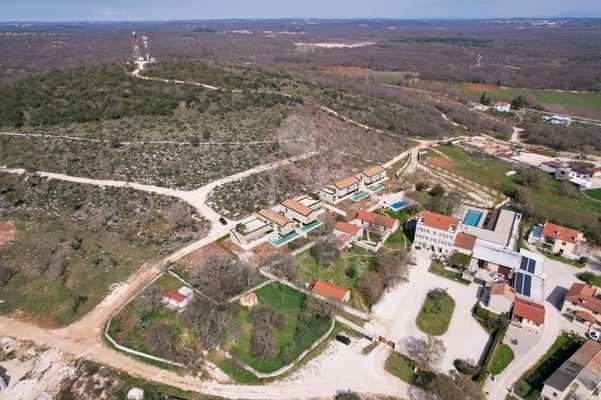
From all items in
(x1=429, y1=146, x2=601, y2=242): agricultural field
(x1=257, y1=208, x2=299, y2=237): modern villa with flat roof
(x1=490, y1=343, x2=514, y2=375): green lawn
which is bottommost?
(x1=429, y1=146, x2=601, y2=242): agricultural field

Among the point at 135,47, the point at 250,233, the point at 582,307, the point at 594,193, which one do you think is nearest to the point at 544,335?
the point at 582,307

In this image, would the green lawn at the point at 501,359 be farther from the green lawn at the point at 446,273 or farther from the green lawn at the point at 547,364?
the green lawn at the point at 446,273

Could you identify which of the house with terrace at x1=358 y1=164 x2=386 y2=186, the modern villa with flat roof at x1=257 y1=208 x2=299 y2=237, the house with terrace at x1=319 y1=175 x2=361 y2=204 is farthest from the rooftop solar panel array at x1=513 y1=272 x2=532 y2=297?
the house with terrace at x1=358 y1=164 x2=386 y2=186

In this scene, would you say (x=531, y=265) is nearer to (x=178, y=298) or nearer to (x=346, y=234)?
(x=346, y=234)

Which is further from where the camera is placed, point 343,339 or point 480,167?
point 480,167

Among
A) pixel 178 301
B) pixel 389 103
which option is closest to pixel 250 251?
pixel 178 301

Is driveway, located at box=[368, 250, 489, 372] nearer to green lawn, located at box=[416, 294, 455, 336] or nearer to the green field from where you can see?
green lawn, located at box=[416, 294, 455, 336]
